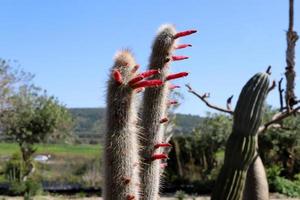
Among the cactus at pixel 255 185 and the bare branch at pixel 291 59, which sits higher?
the bare branch at pixel 291 59

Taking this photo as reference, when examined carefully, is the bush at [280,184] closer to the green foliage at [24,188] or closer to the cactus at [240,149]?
the green foliage at [24,188]

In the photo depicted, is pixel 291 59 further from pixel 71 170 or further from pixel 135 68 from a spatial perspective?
pixel 71 170

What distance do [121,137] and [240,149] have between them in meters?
0.84

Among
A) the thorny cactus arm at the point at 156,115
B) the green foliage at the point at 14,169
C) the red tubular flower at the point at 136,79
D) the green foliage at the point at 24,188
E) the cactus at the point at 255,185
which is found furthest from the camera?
the green foliage at the point at 14,169

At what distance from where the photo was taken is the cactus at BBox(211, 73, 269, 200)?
227 cm

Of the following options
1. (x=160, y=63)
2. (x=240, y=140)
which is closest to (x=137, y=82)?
(x=160, y=63)

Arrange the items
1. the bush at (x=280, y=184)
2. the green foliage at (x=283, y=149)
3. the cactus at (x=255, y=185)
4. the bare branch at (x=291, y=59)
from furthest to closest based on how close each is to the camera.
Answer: the green foliage at (x=283, y=149), the bush at (x=280, y=184), the bare branch at (x=291, y=59), the cactus at (x=255, y=185)

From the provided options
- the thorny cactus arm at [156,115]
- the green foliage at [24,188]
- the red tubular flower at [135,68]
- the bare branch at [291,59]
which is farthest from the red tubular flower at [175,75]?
the green foliage at [24,188]

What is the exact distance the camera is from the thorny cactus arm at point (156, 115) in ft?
6.16

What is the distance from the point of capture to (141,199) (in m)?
1.85

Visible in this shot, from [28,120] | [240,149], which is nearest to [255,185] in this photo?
[240,149]

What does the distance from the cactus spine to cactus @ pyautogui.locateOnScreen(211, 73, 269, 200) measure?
0.75 metres

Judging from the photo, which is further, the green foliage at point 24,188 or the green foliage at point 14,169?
the green foliage at point 14,169

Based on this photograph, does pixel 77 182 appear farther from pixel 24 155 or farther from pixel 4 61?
pixel 4 61
